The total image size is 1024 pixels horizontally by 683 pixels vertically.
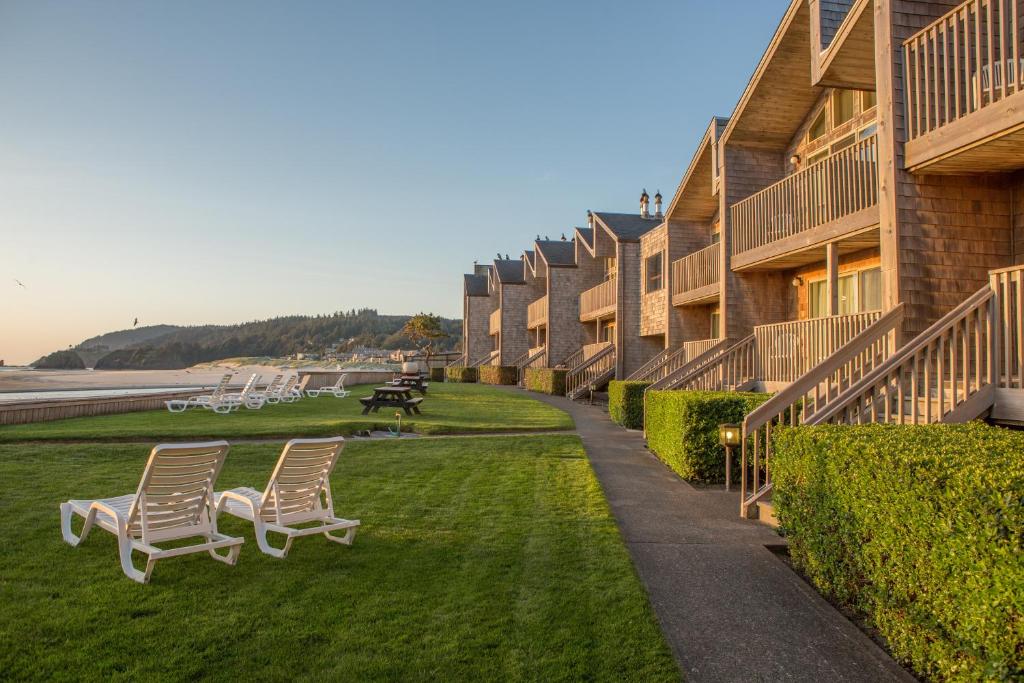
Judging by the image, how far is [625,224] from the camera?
2906 cm

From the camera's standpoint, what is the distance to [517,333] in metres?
43.5

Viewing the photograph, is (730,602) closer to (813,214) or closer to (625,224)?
(813,214)

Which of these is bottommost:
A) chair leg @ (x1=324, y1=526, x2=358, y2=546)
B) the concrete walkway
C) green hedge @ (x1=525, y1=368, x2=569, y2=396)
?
the concrete walkway

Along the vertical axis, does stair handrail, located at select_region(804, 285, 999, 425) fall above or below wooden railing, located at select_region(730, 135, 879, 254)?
below

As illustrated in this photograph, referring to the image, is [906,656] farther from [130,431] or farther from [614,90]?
[614,90]

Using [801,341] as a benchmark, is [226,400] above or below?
below

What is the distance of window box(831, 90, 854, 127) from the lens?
14.4 m

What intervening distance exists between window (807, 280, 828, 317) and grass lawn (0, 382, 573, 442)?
251 inches

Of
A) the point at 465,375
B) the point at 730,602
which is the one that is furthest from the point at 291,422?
the point at 465,375

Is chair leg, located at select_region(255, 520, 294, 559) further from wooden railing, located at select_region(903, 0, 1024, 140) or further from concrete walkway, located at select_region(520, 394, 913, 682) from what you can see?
wooden railing, located at select_region(903, 0, 1024, 140)

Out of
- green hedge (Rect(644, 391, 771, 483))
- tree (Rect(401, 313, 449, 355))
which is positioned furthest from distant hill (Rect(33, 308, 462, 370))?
green hedge (Rect(644, 391, 771, 483))

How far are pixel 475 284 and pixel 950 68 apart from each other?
4674cm

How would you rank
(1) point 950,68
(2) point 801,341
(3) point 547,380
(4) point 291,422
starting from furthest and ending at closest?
(3) point 547,380 → (4) point 291,422 → (2) point 801,341 → (1) point 950,68

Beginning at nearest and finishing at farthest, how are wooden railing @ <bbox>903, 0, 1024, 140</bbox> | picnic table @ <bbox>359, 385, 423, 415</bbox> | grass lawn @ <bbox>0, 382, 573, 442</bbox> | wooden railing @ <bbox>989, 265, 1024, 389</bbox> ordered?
wooden railing @ <bbox>989, 265, 1024, 389</bbox>
wooden railing @ <bbox>903, 0, 1024, 140</bbox>
grass lawn @ <bbox>0, 382, 573, 442</bbox>
picnic table @ <bbox>359, 385, 423, 415</bbox>
